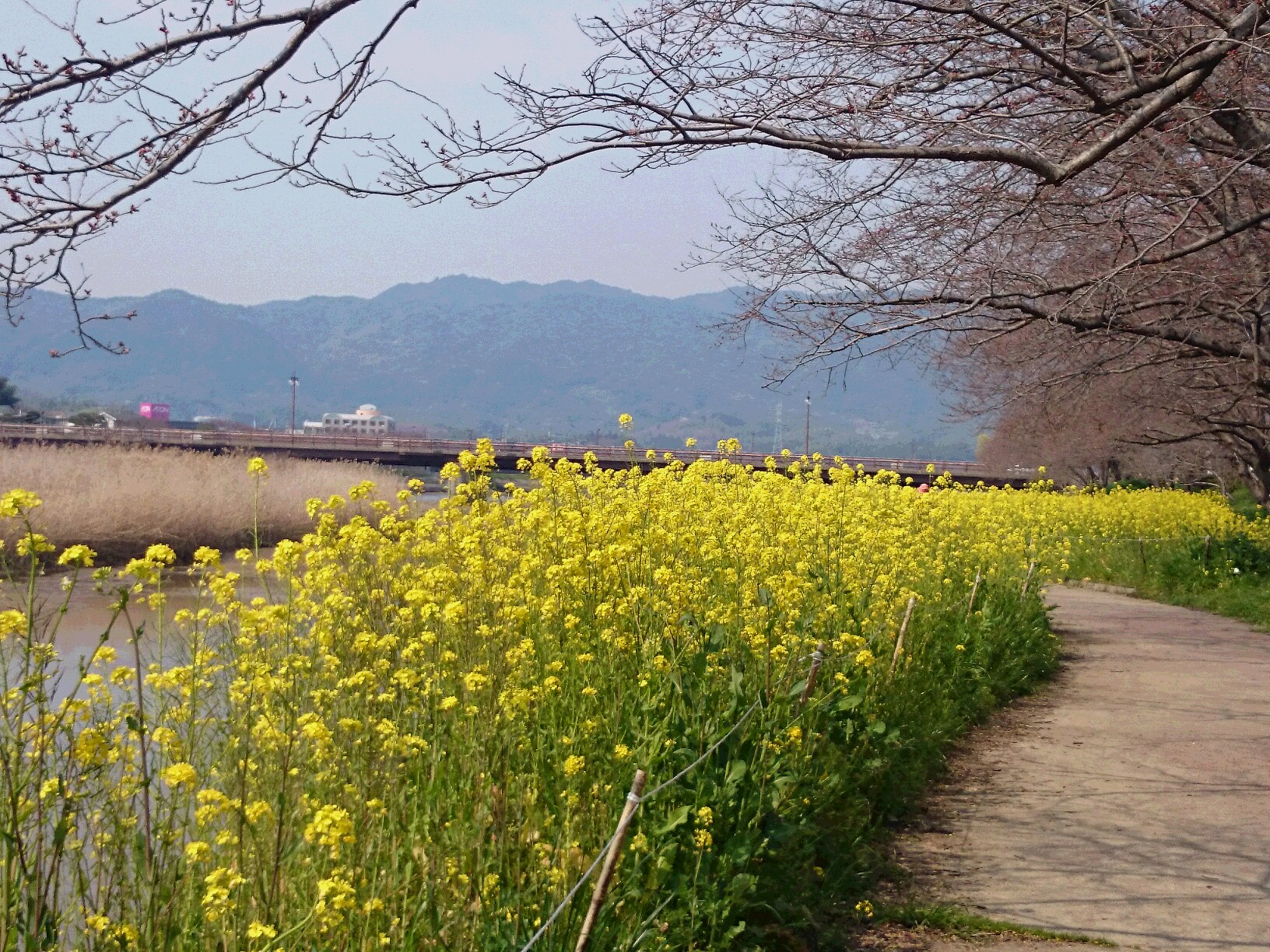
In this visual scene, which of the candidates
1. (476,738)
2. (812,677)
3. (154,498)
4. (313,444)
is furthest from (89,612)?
(313,444)

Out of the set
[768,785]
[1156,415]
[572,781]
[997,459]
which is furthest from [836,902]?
[997,459]

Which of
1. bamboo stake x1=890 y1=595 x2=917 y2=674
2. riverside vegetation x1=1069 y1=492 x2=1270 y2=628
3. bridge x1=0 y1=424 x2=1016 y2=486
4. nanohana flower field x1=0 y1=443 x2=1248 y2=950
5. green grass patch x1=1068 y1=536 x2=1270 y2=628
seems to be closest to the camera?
nanohana flower field x1=0 y1=443 x2=1248 y2=950

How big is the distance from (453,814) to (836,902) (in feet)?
5.63

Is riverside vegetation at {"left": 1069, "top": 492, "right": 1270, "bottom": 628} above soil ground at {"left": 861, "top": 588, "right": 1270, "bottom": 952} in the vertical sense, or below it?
above

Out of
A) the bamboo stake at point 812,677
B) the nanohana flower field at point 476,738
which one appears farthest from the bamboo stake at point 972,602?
the bamboo stake at point 812,677

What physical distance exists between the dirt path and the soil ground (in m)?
0.01

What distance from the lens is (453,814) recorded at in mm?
3801

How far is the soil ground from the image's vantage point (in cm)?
480

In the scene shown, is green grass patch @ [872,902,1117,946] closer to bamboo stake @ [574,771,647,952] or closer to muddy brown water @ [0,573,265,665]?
bamboo stake @ [574,771,647,952]

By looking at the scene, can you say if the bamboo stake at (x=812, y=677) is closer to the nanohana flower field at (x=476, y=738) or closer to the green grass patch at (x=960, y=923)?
the nanohana flower field at (x=476, y=738)

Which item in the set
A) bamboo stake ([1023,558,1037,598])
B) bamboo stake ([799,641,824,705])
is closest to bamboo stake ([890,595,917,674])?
bamboo stake ([799,641,824,705])

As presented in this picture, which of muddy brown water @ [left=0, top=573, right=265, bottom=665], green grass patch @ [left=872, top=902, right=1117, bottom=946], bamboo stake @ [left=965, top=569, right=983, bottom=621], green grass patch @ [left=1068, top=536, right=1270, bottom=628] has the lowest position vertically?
muddy brown water @ [left=0, top=573, right=265, bottom=665]

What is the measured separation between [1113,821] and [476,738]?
3.79 meters

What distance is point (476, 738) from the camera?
3770 mm
